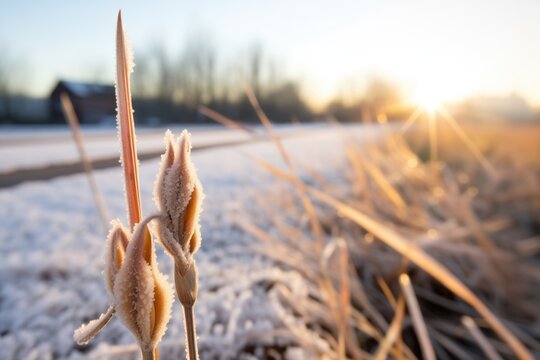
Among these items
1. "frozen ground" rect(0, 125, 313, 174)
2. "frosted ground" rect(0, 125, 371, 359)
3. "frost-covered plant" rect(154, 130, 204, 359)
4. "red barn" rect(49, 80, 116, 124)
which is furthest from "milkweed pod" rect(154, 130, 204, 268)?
"red barn" rect(49, 80, 116, 124)

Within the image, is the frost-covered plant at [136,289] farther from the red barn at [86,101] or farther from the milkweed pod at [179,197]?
the red barn at [86,101]


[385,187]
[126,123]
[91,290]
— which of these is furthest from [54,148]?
[126,123]

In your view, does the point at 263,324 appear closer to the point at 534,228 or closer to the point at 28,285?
the point at 28,285

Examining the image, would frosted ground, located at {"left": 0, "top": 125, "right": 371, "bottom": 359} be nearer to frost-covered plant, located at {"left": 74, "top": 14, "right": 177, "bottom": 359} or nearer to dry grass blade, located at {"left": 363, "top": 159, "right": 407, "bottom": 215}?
frost-covered plant, located at {"left": 74, "top": 14, "right": 177, "bottom": 359}

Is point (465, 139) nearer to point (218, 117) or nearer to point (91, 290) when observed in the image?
point (218, 117)

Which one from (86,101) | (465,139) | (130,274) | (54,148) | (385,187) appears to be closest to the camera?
(130,274)

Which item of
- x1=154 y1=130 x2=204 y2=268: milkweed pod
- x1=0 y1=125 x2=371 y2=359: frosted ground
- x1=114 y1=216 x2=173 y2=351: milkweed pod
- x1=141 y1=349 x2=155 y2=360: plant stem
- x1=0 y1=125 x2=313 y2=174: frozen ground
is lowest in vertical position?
x1=0 y1=125 x2=313 y2=174: frozen ground

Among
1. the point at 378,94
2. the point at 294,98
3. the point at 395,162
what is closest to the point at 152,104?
the point at 294,98
